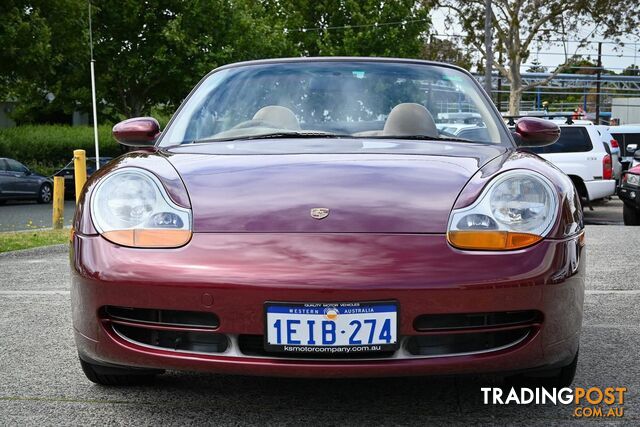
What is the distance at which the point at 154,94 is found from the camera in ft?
111

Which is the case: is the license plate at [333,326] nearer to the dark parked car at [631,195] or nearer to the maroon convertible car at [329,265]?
the maroon convertible car at [329,265]

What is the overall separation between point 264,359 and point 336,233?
0.44 metres

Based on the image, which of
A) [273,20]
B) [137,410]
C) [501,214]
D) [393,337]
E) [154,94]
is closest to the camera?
[393,337]

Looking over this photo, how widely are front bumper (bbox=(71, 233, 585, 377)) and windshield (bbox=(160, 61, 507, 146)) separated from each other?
102cm

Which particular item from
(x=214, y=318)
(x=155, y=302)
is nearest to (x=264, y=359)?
(x=214, y=318)

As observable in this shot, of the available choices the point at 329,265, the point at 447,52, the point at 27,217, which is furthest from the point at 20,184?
the point at 329,265

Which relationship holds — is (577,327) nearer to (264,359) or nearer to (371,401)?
(371,401)

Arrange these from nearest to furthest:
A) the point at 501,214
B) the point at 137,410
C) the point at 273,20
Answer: the point at 501,214, the point at 137,410, the point at 273,20

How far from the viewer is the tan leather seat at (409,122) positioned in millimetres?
3855

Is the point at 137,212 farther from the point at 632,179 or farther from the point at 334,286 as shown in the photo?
the point at 632,179

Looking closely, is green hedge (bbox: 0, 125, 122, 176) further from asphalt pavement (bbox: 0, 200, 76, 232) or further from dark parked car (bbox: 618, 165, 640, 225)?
dark parked car (bbox: 618, 165, 640, 225)

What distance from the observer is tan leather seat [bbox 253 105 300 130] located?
393 centimetres

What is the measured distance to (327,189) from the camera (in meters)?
3.00

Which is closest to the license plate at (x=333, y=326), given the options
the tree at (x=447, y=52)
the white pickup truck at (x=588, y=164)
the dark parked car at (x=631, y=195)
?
the dark parked car at (x=631, y=195)
